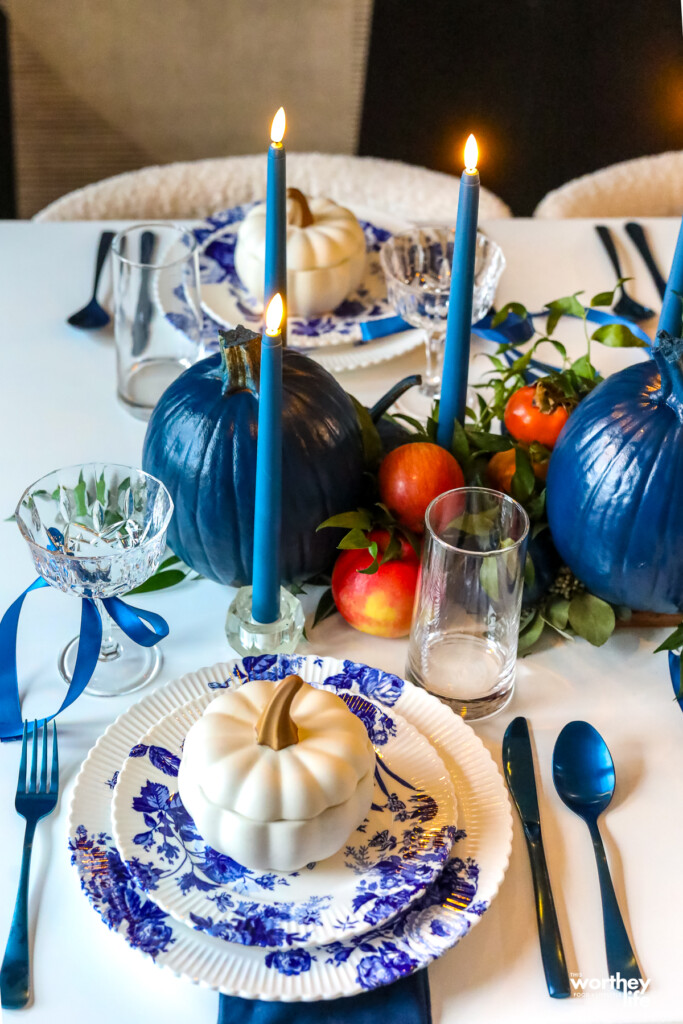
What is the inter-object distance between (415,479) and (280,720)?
0.23 metres

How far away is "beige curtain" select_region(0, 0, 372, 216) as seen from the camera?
1.80m

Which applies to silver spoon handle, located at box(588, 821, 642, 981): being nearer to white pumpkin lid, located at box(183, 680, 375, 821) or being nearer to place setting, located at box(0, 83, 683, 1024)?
place setting, located at box(0, 83, 683, 1024)

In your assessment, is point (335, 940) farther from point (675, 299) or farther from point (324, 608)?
point (675, 299)

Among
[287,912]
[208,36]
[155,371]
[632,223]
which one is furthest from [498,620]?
[208,36]

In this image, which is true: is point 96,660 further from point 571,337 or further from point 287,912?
point 571,337

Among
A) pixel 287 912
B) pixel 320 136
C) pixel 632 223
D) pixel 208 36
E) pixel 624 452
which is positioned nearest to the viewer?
pixel 287 912

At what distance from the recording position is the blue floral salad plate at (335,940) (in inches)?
19.3

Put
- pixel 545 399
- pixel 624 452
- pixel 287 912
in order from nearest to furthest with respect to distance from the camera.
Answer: pixel 287 912
pixel 624 452
pixel 545 399

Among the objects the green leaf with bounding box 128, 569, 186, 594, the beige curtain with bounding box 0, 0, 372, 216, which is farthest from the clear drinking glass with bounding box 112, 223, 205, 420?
the beige curtain with bounding box 0, 0, 372, 216

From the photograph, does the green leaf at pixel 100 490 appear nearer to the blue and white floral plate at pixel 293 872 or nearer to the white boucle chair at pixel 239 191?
the blue and white floral plate at pixel 293 872

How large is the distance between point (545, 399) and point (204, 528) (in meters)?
0.27

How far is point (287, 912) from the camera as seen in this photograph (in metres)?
0.51

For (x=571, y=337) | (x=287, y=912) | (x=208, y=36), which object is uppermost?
(x=208, y=36)

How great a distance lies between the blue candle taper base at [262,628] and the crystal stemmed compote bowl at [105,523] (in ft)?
0.20
